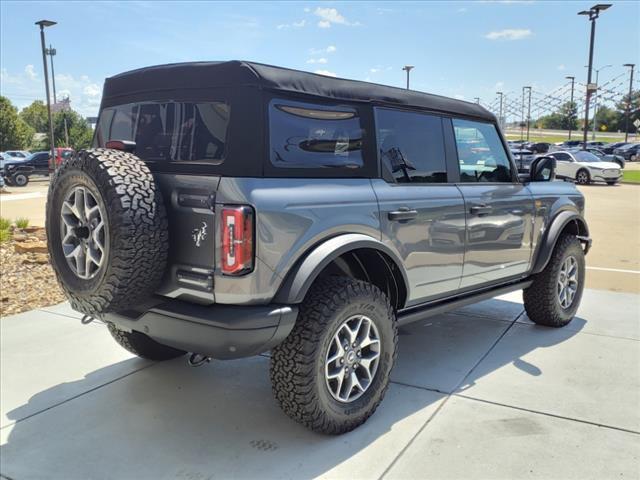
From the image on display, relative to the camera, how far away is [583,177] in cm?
2392

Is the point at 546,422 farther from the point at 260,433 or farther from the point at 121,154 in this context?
the point at 121,154

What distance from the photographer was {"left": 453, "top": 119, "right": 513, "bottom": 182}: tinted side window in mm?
4113

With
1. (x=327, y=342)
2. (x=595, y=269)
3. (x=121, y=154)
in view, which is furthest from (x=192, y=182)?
(x=595, y=269)

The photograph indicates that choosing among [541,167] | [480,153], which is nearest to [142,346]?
[480,153]

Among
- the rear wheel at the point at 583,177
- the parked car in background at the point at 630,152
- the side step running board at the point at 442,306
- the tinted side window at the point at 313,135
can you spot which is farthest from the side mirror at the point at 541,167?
the parked car in background at the point at 630,152

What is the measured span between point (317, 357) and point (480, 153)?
2.31 meters

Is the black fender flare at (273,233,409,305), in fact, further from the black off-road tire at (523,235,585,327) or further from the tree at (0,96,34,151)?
the tree at (0,96,34,151)

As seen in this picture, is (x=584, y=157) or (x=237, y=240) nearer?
(x=237, y=240)

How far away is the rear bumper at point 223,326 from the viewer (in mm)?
2617

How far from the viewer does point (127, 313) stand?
297 centimetres

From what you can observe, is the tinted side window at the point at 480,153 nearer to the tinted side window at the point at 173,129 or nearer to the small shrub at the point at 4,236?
the tinted side window at the point at 173,129

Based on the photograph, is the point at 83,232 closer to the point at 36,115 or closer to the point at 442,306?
the point at 442,306

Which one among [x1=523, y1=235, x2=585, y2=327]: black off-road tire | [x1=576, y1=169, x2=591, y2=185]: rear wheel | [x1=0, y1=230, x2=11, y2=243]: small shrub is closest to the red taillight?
[x1=523, y1=235, x2=585, y2=327]: black off-road tire

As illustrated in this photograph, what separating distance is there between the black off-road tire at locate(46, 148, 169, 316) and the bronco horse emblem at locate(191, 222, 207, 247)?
0.13 metres
